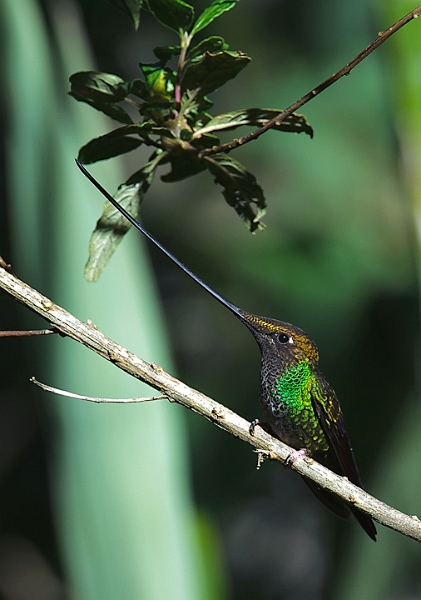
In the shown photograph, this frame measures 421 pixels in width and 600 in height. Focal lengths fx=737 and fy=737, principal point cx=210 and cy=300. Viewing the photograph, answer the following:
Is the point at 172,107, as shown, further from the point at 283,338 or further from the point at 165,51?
the point at 283,338

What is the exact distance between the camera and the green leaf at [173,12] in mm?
924

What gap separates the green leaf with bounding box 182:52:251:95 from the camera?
0.95 metres

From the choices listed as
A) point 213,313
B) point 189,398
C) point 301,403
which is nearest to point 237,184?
point 189,398

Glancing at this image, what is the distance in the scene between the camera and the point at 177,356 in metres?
4.21

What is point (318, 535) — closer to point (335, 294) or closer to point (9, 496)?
point (335, 294)

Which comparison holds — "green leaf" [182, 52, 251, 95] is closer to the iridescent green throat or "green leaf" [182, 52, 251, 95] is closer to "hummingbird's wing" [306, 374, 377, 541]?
the iridescent green throat

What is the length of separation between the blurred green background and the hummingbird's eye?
32 cm

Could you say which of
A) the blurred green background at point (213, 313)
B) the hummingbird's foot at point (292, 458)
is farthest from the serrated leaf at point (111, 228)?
the blurred green background at point (213, 313)

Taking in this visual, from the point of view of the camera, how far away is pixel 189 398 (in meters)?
1.07

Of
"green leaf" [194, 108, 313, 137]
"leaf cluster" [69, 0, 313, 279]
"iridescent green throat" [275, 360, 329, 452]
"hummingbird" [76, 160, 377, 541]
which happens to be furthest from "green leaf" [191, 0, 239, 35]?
"iridescent green throat" [275, 360, 329, 452]

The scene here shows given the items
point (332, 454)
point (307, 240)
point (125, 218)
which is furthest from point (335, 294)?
point (125, 218)

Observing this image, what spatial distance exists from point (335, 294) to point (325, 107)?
1.13m

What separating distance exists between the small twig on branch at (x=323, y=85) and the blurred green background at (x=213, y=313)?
1.98 ft

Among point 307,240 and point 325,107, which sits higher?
point 325,107
